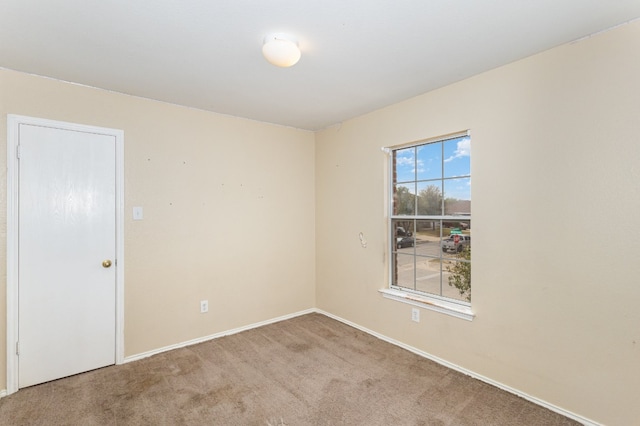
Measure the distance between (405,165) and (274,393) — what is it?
2.31 metres

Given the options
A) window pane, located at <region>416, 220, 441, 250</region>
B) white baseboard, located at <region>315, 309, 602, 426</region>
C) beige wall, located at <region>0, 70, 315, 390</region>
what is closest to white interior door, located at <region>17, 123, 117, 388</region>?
beige wall, located at <region>0, 70, 315, 390</region>

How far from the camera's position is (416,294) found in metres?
3.02

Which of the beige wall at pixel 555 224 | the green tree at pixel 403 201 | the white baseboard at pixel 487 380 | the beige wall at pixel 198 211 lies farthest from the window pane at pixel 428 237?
the beige wall at pixel 198 211

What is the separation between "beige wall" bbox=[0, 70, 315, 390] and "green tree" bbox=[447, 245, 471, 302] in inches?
73.8

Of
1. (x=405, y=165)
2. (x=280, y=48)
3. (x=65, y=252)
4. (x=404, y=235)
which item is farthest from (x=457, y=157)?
(x=65, y=252)

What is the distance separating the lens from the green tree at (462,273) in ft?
8.69

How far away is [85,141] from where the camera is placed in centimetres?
260

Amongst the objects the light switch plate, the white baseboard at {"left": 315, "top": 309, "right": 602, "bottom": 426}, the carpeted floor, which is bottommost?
the carpeted floor

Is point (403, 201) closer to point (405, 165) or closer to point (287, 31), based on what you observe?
point (405, 165)

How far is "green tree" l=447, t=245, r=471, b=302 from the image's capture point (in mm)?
2648

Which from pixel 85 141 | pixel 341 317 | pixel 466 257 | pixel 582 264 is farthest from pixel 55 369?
pixel 582 264

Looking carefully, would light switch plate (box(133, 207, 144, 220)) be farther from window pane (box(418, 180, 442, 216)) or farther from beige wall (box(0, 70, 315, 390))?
window pane (box(418, 180, 442, 216))

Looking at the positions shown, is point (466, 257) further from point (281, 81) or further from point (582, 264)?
Result: point (281, 81)

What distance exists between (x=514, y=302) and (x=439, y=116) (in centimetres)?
159
